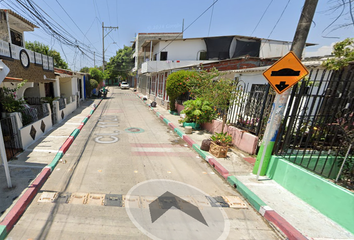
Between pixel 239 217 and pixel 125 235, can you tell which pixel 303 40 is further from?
pixel 125 235

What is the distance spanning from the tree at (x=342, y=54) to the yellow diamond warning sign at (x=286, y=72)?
1273 millimetres

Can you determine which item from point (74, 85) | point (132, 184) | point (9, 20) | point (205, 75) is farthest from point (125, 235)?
point (74, 85)

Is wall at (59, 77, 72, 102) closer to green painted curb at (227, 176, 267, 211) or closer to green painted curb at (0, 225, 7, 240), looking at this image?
green painted curb at (0, 225, 7, 240)

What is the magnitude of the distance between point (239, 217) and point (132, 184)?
2.60m

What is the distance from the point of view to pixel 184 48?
21906 mm

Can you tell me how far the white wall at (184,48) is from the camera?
2159 cm

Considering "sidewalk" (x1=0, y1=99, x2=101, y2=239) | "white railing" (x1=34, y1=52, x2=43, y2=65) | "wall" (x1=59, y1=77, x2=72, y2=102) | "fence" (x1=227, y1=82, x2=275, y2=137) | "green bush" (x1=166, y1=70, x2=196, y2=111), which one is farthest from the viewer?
"wall" (x1=59, y1=77, x2=72, y2=102)

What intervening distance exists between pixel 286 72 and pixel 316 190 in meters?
2.64

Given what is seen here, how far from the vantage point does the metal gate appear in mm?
5301

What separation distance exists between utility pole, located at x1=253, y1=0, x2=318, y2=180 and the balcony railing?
9.58m

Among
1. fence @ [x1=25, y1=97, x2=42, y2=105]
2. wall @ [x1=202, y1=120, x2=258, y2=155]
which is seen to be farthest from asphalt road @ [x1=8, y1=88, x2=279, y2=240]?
fence @ [x1=25, y1=97, x2=42, y2=105]

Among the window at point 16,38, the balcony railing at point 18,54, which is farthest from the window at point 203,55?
the window at point 16,38

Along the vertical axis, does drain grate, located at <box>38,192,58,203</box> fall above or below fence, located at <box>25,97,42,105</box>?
below

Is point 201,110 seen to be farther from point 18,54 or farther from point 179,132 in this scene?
point 18,54
